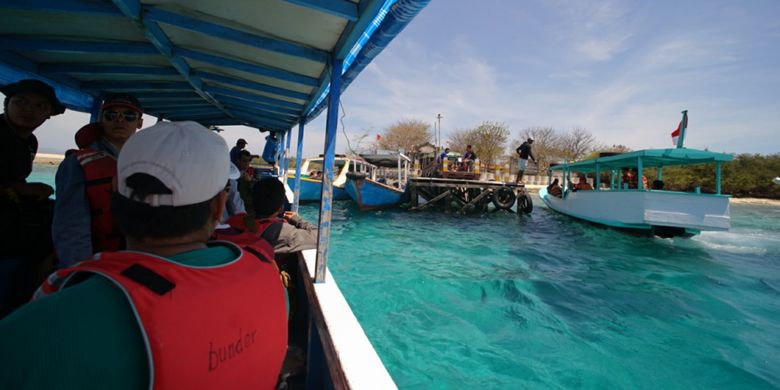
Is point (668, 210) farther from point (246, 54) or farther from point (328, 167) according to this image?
point (246, 54)

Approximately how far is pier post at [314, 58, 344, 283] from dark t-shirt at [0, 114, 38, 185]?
1879 mm

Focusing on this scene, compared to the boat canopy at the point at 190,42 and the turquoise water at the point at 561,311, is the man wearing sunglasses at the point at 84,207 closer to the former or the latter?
the boat canopy at the point at 190,42

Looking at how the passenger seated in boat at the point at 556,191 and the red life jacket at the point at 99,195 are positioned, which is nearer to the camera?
the red life jacket at the point at 99,195

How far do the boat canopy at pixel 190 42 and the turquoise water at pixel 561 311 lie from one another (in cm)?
326

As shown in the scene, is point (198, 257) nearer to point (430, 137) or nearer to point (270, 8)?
point (270, 8)

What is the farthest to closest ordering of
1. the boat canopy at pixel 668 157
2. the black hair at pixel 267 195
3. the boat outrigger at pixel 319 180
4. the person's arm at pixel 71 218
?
the boat outrigger at pixel 319 180 → the boat canopy at pixel 668 157 → the black hair at pixel 267 195 → the person's arm at pixel 71 218

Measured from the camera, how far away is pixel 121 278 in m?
0.66

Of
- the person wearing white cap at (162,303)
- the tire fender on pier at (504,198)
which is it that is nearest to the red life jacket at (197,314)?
the person wearing white cap at (162,303)

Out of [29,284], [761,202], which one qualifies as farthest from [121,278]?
[761,202]

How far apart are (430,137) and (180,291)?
160ft

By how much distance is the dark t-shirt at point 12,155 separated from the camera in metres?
1.82

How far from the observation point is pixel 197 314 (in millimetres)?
743

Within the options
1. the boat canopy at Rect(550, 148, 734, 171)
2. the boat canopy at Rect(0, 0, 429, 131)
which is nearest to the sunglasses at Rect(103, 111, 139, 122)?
the boat canopy at Rect(0, 0, 429, 131)

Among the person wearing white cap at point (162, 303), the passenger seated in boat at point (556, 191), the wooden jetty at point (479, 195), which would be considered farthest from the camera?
the passenger seated in boat at point (556, 191)
